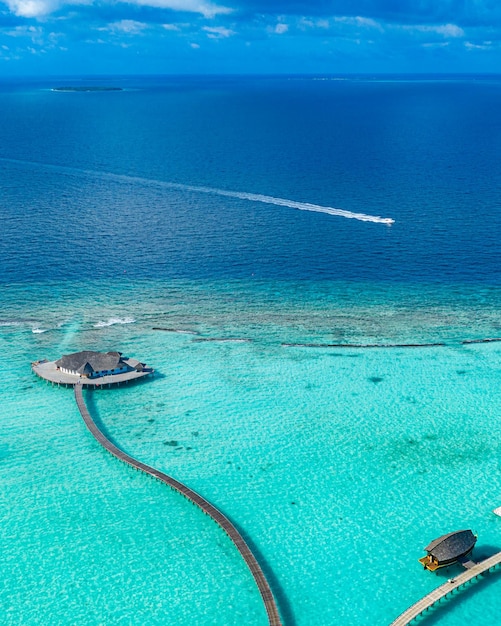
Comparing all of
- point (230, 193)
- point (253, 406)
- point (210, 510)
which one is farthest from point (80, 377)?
point (230, 193)

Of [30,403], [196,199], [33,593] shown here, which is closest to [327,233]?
[196,199]

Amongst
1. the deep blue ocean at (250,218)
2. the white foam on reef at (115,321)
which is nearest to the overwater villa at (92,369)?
the white foam on reef at (115,321)

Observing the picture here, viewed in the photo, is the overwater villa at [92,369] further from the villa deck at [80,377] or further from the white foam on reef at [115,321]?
the white foam on reef at [115,321]

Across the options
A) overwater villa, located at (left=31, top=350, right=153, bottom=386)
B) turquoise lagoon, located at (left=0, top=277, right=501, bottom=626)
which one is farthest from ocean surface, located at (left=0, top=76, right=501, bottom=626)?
overwater villa, located at (left=31, top=350, right=153, bottom=386)

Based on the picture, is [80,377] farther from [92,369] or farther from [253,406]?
[253,406]

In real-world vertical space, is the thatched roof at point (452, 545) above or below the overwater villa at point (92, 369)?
below

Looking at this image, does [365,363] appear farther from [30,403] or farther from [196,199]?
[196,199]

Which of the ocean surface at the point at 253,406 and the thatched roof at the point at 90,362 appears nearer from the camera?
the ocean surface at the point at 253,406
